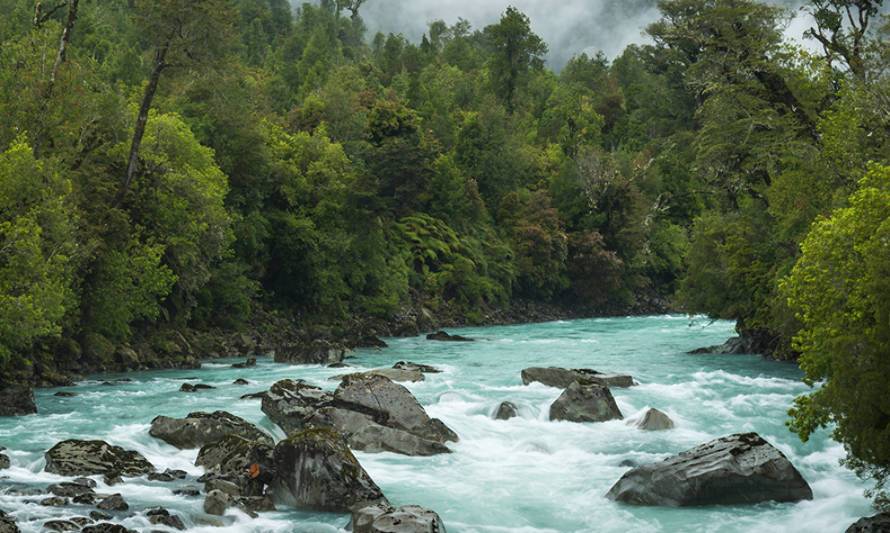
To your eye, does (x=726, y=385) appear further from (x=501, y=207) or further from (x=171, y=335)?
(x=501, y=207)

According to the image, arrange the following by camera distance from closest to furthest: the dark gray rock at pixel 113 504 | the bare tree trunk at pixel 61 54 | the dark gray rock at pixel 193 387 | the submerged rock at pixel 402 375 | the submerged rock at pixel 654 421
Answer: the dark gray rock at pixel 113 504 < the submerged rock at pixel 654 421 < the dark gray rock at pixel 193 387 < the bare tree trunk at pixel 61 54 < the submerged rock at pixel 402 375

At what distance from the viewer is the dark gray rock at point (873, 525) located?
1270cm

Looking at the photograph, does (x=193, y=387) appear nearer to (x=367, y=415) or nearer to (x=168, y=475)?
(x=367, y=415)

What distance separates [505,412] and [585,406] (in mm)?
2309

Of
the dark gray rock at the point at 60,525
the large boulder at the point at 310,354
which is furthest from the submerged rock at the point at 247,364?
the dark gray rock at the point at 60,525

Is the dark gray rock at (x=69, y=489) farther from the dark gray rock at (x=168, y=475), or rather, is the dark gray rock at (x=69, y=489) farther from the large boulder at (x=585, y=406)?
the large boulder at (x=585, y=406)

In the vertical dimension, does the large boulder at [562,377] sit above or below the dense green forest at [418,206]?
below

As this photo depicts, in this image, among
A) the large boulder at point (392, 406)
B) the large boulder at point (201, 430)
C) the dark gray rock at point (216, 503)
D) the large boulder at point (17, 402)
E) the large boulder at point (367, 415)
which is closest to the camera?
the dark gray rock at point (216, 503)

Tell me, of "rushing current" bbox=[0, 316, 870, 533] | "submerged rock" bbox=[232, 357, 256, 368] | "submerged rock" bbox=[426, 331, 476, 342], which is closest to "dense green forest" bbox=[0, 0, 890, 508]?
"rushing current" bbox=[0, 316, 870, 533]

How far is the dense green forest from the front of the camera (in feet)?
76.1

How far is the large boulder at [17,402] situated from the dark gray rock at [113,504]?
977cm

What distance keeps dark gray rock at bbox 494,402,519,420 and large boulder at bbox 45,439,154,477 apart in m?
10.1

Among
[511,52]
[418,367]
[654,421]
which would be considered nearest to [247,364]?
[418,367]

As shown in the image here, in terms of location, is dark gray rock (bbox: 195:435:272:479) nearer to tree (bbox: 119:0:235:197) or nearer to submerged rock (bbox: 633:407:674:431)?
submerged rock (bbox: 633:407:674:431)
